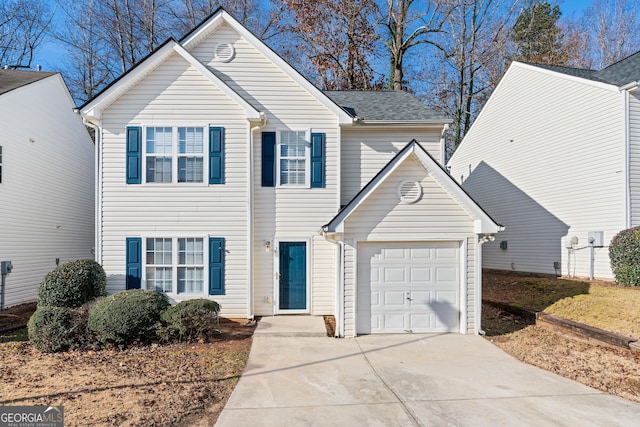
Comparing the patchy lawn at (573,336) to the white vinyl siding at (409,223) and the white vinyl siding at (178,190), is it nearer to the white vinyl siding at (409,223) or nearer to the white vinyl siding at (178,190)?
the white vinyl siding at (409,223)

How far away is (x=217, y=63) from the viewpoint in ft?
35.1

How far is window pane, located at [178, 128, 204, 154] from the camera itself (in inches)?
399

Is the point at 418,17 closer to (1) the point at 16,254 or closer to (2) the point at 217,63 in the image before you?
(2) the point at 217,63

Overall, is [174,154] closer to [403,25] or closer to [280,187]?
[280,187]

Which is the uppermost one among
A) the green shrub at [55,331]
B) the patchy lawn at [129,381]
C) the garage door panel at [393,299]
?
the garage door panel at [393,299]

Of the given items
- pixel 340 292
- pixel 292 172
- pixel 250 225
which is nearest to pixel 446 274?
pixel 340 292

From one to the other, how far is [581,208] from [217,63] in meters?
12.7

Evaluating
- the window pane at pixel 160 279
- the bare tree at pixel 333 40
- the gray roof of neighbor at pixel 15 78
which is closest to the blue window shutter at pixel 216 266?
the window pane at pixel 160 279

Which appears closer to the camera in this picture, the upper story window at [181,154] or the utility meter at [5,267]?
the upper story window at [181,154]

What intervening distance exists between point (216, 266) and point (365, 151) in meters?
5.32

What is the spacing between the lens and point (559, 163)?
13.8m

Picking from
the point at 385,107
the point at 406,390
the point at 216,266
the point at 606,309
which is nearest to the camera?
the point at 406,390

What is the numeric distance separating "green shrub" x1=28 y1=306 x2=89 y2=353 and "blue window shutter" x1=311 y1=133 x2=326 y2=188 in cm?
632

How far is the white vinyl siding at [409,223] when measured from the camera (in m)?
8.72
